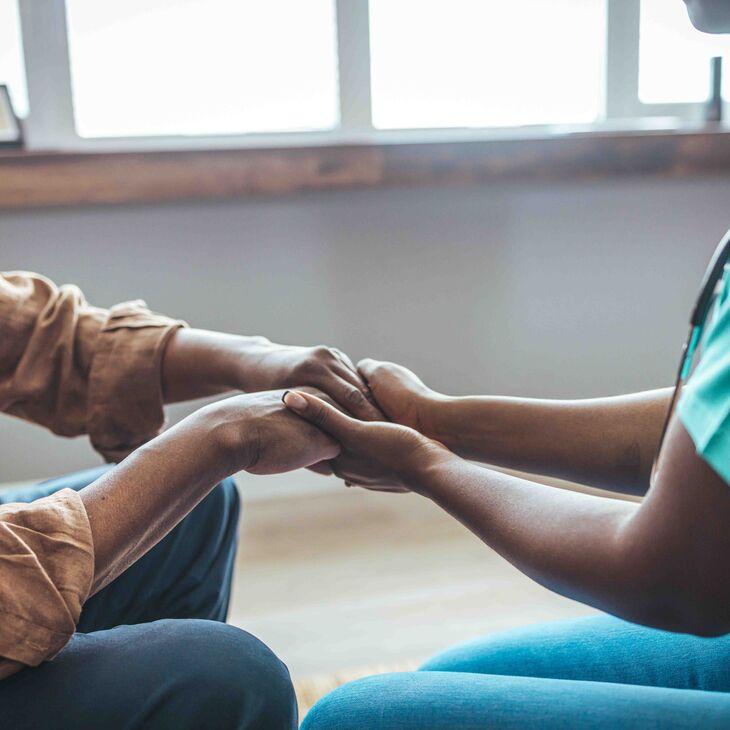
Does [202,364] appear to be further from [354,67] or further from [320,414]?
[354,67]

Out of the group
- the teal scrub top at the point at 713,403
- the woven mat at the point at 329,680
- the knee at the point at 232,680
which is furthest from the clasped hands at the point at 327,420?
the woven mat at the point at 329,680

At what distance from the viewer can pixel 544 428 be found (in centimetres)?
114

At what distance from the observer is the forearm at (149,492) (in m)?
0.79

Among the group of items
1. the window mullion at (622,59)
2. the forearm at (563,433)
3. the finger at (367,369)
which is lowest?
the forearm at (563,433)

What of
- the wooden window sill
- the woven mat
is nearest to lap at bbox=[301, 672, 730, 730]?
the woven mat

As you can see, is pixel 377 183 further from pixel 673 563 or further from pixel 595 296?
pixel 673 563

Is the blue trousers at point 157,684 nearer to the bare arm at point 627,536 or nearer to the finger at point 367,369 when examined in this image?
the bare arm at point 627,536

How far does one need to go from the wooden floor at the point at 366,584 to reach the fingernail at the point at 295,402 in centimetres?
70

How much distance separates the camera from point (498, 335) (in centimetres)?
234

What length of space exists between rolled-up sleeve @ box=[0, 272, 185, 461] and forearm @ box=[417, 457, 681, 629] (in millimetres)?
511

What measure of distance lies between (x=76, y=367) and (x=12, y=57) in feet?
3.84

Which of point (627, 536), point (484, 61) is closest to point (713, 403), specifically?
point (627, 536)

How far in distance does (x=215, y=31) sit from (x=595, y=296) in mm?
1163

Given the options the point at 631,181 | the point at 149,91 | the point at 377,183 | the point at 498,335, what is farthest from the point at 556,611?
the point at 149,91
